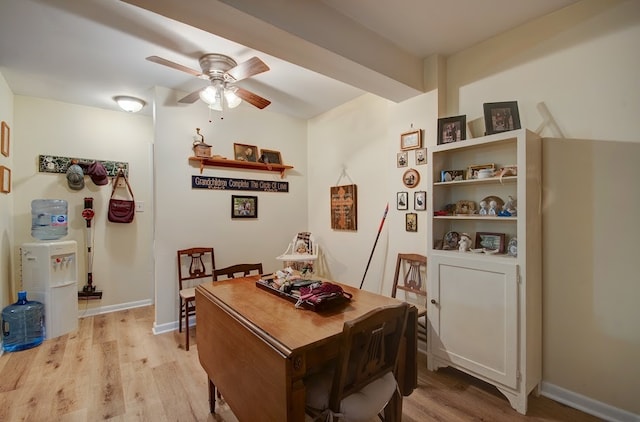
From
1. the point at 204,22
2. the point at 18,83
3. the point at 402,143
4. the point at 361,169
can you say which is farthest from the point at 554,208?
the point at 18,83

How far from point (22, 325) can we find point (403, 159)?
3.83 metres

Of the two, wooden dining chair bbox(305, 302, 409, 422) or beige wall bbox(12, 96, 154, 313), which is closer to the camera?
wooden dining chair bbox(305, 302, 409, 422)

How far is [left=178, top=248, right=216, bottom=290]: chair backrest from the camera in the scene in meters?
3.19

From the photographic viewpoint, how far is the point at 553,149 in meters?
1.98

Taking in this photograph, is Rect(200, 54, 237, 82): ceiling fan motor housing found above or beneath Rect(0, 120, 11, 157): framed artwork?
above

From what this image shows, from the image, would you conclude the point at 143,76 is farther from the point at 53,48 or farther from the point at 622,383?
the point at 622,383

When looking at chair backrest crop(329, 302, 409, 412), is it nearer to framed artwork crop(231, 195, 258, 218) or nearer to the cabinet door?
the cabinet door

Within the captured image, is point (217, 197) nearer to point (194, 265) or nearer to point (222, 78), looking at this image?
point (194, 265)

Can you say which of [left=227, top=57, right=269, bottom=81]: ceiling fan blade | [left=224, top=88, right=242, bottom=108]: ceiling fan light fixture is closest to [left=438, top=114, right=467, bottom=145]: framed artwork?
[left=227, top=57, right=269, bottom=81]: ceiling fan blade

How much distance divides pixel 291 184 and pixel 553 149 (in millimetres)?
2883

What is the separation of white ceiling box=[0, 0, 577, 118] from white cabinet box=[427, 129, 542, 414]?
0.85 m

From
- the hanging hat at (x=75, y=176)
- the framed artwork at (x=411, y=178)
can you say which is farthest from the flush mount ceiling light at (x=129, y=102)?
the framed artwork at (x=411, y=178)

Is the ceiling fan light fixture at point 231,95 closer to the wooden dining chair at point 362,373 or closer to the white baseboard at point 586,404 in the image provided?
the wooden dining chair at point 362,373

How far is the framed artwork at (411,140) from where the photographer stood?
2619 millimetres
